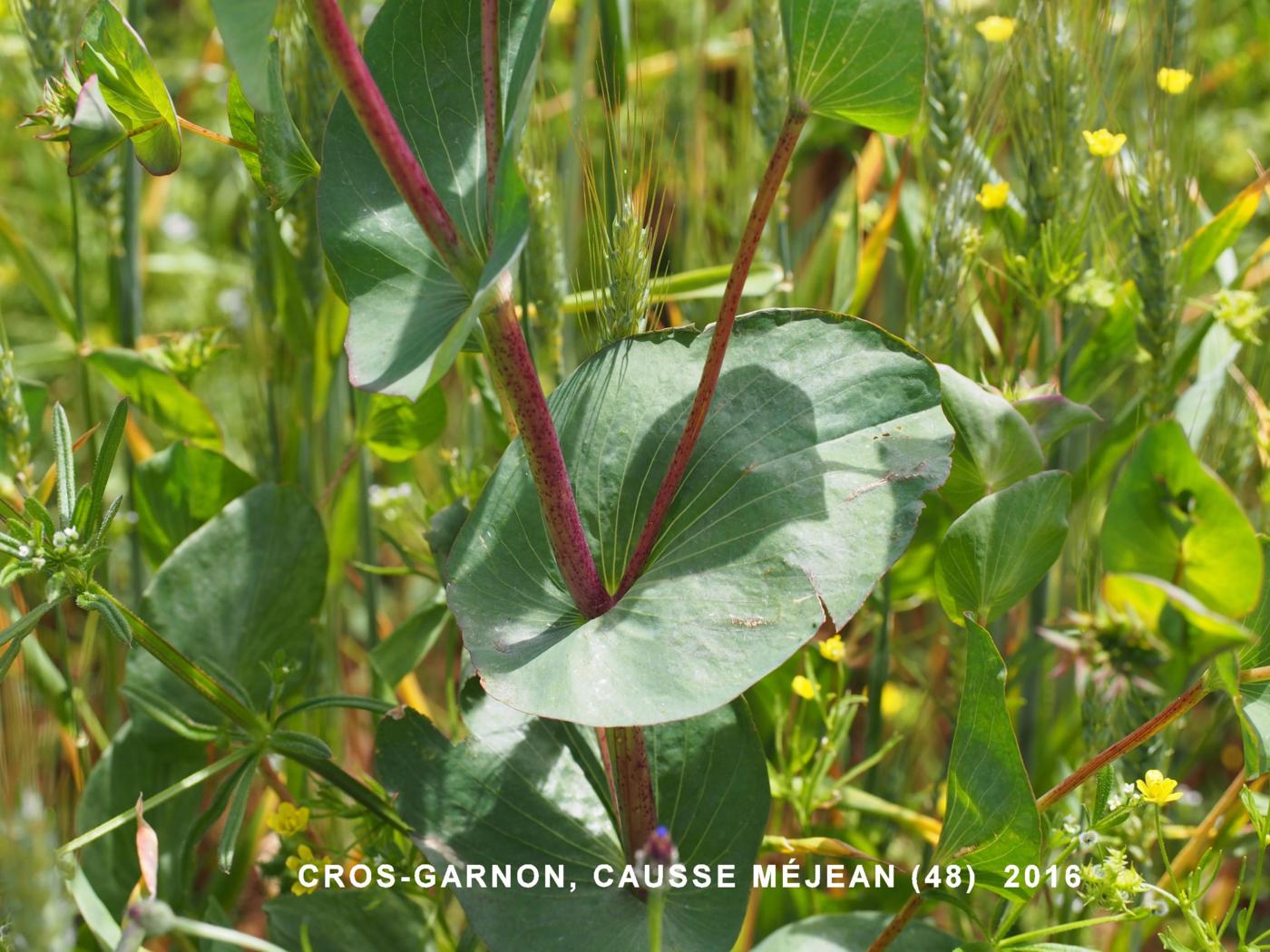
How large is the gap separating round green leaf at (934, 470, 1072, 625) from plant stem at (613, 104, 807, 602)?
0.36 feet

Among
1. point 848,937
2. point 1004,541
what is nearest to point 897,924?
point 848,937

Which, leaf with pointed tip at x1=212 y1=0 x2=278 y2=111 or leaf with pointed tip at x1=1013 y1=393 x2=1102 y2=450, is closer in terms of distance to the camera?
leaf with pointed tip at x1=212 y1=0 x2=278 y2=111

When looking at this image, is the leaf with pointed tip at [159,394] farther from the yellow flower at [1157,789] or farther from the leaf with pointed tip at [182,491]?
the yellow flower at [1157,789]

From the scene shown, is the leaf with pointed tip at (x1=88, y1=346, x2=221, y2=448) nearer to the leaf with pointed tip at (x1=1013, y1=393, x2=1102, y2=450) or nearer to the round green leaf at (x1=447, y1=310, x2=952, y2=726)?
the round green leaf at (x1=447, y1=310, x2=952, y2=726)

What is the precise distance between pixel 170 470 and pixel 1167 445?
0.47m

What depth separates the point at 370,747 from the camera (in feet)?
2.86

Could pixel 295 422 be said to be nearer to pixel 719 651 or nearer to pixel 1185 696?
pixel 719 651

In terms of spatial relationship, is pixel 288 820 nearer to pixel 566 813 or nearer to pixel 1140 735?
pixel 566 813

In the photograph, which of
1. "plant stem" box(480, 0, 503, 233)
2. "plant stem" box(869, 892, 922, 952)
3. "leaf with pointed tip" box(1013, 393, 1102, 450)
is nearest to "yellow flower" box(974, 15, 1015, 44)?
"leaf with pointed tip" box(1013, 393, 1102, 450)

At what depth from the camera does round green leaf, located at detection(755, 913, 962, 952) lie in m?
0.49

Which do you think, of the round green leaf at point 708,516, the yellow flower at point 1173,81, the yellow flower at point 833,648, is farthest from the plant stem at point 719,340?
the yellow flower at point 1173,81

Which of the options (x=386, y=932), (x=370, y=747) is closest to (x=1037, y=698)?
(x=386, y=932)

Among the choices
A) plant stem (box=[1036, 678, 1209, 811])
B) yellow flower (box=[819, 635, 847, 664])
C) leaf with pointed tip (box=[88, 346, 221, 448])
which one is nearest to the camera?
plant stem (box=[1036, 678, 1209, 811])

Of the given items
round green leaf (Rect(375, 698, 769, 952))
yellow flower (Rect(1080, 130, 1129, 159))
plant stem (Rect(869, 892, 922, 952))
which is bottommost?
plant stem (Rect(869, 892, 922, 952))
